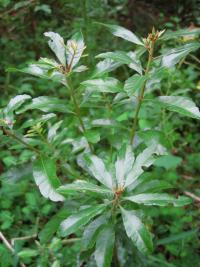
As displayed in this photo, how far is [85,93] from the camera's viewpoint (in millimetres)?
1603

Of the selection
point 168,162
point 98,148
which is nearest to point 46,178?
point 98,148

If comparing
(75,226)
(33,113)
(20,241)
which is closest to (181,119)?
(33,113)

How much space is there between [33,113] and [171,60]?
1.99m

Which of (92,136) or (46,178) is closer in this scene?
(46,178)

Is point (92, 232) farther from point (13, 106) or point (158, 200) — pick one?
point (13, 106)

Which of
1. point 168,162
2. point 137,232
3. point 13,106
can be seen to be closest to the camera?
point 137,232

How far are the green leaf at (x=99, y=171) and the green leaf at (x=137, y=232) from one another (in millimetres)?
113

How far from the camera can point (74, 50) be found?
140 cm

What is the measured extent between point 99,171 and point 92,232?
0.74 feet

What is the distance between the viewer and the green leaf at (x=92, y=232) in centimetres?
145

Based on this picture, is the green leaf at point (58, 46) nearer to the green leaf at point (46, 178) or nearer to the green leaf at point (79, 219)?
the green leaf at point (46, 178)

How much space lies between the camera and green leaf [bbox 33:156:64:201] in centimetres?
137

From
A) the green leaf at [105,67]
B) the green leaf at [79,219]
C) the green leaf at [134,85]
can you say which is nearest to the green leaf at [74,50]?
the green leaf at [105,67]

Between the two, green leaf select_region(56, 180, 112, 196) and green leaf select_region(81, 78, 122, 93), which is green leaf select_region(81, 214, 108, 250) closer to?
green leaf select_region(56, 180, 112, 196)
